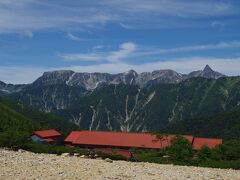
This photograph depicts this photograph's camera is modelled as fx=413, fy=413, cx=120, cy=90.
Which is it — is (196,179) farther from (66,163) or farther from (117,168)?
(66,163)

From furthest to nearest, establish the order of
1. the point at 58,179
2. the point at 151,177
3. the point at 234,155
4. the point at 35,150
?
the point at 234,155, the point at 35,150, the point at 151,177, the point at 58,179

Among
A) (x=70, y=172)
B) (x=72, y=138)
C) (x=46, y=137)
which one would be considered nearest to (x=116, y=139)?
(x=72, y=138)

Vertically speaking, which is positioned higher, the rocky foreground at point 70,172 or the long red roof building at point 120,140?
the rocky foreground at point 70,172

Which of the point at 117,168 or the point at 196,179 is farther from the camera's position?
the point at 117,168

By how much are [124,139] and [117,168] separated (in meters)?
95.7

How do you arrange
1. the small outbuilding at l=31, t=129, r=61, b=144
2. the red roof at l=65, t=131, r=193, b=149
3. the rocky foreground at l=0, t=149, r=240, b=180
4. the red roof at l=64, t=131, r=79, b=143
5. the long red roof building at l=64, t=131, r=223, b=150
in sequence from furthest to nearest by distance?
the small outbuilding at l=31, t=129, r=61, b=144 < the red roof at l=64, t=131, r=79, b=143 < the red roof at l=65, t=131, r=193, b=149 < the long red roof building at l=64, t=131, r=223, b=150 < the rocky foreground at l=0, t=149, r=240, b=180

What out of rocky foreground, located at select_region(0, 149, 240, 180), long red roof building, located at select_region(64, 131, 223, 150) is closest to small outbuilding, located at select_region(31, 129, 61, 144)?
long red roof building, located at select_region(64, 131, 223, 150)

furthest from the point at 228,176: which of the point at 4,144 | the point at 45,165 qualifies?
the point at 4,144

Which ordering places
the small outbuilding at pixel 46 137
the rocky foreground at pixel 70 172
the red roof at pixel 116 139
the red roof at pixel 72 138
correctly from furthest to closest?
the small outbuilding at pixel 46 137 < the red roof at pixel 72 138 < the red roof at pixel 116 139 < the rocky foreground at pixel 70 172

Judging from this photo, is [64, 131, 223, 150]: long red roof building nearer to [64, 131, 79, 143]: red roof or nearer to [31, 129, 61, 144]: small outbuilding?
[64, 131, 79, 143]: red roof

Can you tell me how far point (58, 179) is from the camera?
2678 centimetres

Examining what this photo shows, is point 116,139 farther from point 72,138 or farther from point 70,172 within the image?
point 70,172

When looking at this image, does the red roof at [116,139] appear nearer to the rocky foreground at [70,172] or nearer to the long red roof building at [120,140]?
the long red roof building at [120,140]

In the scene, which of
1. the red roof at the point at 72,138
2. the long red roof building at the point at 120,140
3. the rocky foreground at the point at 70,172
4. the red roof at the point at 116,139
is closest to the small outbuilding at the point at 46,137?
the red roof at the point at 72,138
